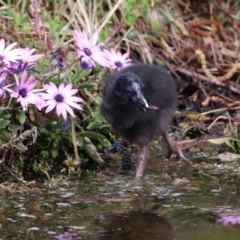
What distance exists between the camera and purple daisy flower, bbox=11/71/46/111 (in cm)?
432

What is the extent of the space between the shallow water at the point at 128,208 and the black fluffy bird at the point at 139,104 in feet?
0.79

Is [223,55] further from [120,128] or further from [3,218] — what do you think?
[3,218]

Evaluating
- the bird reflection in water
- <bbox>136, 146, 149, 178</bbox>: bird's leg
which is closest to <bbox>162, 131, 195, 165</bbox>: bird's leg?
<bbox>136, 146, 149, 178</bbox>: bird's leg

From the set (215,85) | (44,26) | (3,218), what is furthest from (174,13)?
(3,218)

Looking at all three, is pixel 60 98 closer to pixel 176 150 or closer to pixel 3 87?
pixel 3 87

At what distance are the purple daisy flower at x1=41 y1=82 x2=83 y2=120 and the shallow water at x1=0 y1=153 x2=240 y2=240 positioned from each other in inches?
17.1

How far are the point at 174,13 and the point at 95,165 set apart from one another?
3.04 m

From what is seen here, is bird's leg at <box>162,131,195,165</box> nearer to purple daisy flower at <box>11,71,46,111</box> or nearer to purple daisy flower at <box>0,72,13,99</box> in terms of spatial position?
purple daisy flower at <box>11,71,46,111</box>

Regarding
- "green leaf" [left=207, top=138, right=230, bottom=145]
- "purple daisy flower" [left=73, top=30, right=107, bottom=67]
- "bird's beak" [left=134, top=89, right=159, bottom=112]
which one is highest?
"purple daisy flower" [left=73, top=30, right=107, bottom=67]

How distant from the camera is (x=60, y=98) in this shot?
4.45m

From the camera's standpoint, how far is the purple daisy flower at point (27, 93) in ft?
14.2

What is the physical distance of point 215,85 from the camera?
6.65 metres

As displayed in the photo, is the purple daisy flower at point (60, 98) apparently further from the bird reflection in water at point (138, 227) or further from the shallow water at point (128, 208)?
the bird reflection in water at point (138, 227)

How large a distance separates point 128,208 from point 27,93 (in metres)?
0.97
